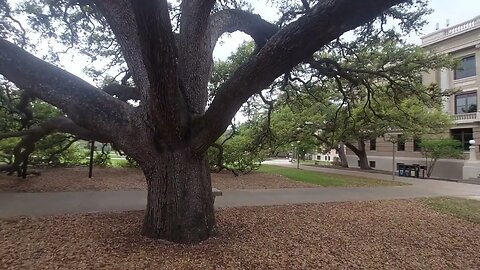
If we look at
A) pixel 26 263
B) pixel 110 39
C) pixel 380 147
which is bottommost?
pixel 26 263

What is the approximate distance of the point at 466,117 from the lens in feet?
89.5

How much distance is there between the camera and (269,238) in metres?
5.76

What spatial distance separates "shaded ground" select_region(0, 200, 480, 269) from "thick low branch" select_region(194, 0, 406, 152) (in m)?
1.67

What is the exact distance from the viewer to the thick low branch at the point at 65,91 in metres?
4.61

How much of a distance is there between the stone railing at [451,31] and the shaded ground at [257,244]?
2516 centimetres

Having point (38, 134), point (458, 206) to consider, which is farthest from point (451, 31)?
point (38, 134)

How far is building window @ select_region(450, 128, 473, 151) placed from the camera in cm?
2731

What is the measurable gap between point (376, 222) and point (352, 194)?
4725mm

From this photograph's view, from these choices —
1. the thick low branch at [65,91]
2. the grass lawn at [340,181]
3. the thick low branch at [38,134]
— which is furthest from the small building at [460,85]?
the thick low branch at [65,91]

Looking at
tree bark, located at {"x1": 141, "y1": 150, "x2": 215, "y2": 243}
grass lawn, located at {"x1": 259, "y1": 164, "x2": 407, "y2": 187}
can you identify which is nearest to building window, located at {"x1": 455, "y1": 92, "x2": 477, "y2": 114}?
grass lawn, located at {"x1": 259, "y1": 164, "x2": 407, "y2": 187}

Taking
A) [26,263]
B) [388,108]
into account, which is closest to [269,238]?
[26,263]

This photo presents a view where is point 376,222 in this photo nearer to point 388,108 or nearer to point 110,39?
point 110,39

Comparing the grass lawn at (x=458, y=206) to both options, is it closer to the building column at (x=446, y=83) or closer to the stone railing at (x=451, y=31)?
the building column at (x=446, y=83)

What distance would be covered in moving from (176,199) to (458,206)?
29.7ft
